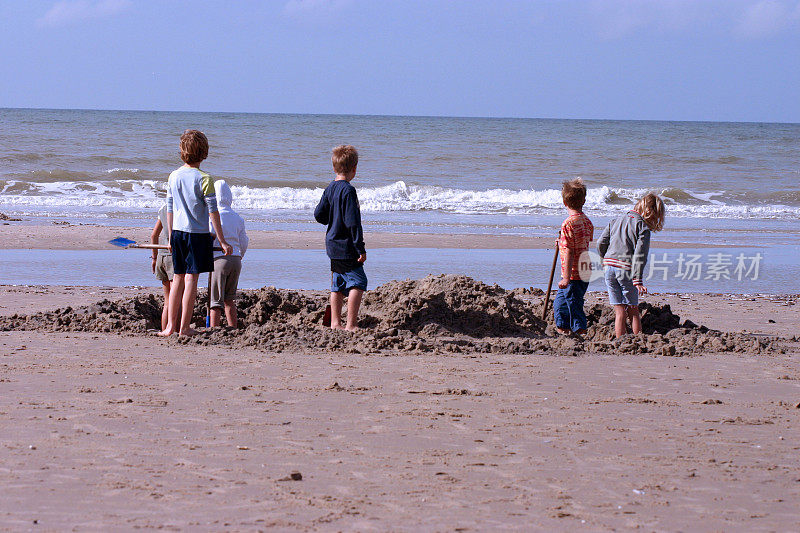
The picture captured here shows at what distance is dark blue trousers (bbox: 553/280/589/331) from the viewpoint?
21.7 ft

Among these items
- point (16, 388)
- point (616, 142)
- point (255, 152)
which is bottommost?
point (16, 388)

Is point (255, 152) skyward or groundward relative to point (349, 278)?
skyward

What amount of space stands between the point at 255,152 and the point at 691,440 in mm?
32466

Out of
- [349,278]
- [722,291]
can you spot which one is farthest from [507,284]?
[349,278]

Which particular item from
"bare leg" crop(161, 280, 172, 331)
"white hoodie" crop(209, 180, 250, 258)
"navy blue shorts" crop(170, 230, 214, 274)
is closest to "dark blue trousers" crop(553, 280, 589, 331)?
"white hoodie" crop(209, 180, 250, 258)

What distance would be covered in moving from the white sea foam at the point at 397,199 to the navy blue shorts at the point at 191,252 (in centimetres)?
1315

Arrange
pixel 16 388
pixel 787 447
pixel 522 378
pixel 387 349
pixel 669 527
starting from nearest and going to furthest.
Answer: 1. pixel 669 527
2. pixel 787 447
3. pixel 16 388
4. pixel 522 378
5. pixel 387 349

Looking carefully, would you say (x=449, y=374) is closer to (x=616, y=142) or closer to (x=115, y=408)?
(x=115, y=408)

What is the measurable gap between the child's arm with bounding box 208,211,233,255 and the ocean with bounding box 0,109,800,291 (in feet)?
30.0

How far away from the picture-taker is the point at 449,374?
521cm

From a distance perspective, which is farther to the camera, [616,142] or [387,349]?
[616,142]

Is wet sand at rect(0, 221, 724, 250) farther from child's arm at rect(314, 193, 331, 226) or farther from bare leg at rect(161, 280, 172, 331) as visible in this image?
child's arm at rect(314, 193, 331, 226)

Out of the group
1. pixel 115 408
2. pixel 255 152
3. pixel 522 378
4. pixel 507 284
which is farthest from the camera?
pixel 255 152

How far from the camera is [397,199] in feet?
74.5
